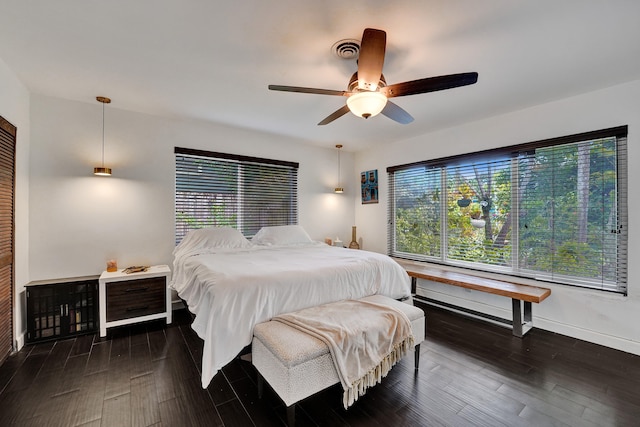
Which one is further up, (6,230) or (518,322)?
(6,230)

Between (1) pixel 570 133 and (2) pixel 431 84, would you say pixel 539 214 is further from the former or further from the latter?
(2) pixel 431 84

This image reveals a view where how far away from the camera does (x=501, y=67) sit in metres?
2.28

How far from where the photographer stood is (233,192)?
13.4 ft

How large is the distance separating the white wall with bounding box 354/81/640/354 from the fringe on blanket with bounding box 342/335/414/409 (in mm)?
2025

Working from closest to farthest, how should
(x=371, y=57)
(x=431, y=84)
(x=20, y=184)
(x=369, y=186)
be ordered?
(x=371, y=57), (x=431, y=84), (x=20, y=184), (x=369, y=186)

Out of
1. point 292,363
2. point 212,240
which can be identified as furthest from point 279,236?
point 292,363

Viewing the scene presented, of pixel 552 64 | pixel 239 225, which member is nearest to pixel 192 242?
pixel 239 225

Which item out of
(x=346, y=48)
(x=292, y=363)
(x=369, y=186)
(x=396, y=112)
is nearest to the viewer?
(x=292, y=363)

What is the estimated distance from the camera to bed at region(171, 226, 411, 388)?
6.13 ft

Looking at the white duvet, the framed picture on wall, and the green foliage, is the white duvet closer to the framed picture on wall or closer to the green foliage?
the green foliage

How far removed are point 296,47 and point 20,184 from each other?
9.74 feet

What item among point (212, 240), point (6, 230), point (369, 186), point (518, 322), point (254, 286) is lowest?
point (518, 322)

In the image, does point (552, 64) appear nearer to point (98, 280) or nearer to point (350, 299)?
point (350, 299)

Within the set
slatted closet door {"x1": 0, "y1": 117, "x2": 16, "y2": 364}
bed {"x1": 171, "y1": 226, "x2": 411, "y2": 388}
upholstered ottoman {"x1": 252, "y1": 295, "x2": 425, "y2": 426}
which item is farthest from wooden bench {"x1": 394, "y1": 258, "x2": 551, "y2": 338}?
slatted closet door {"x1": 0, "y1": 117, "x2": 16, "y2": 364}
